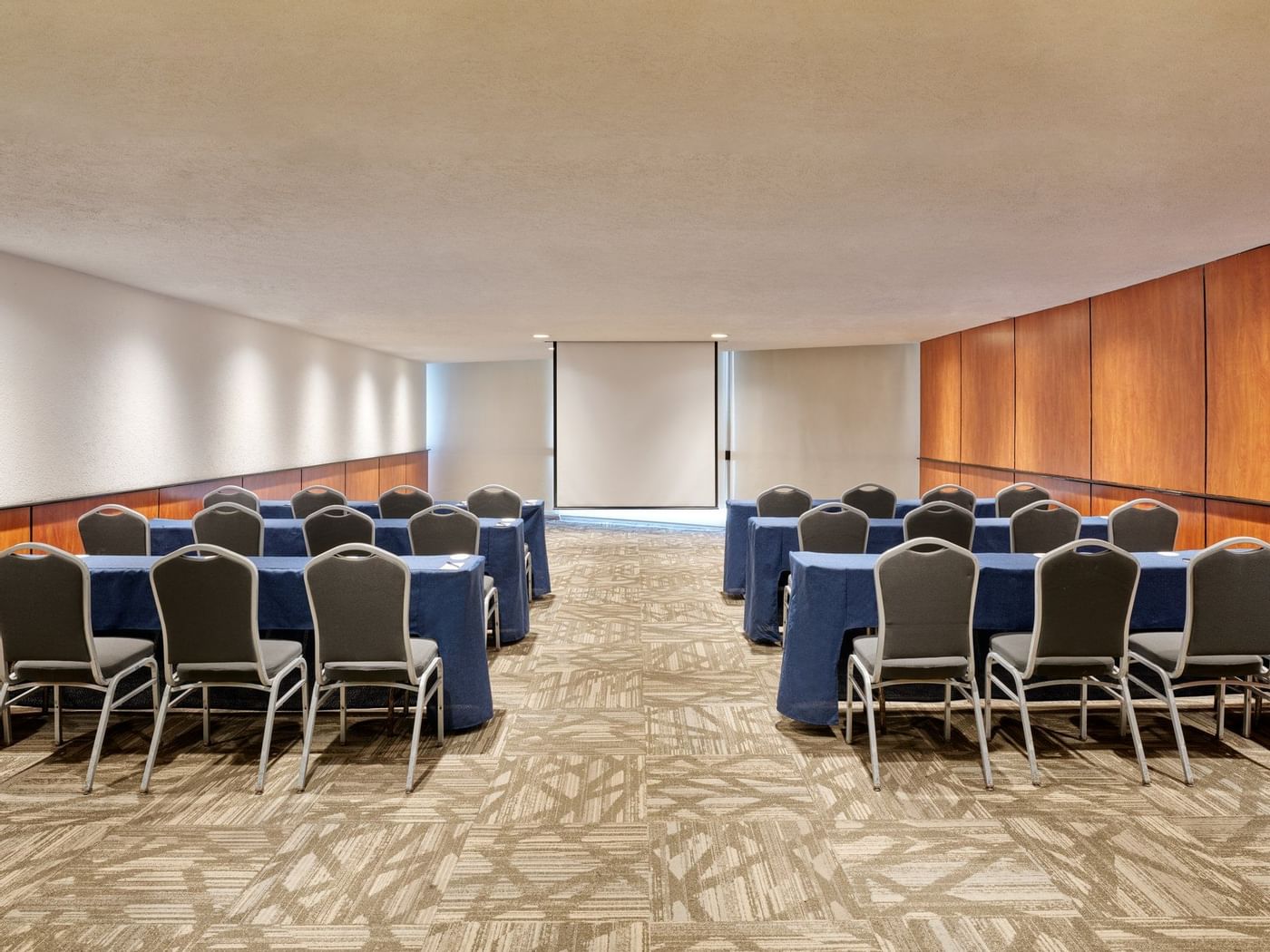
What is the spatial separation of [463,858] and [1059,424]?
8.20 meters

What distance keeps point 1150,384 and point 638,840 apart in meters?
6.57

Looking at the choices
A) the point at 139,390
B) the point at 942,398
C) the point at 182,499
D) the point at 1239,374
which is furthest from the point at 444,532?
the point at 942,398

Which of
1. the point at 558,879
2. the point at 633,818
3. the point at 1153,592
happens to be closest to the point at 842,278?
the point at 1153,592

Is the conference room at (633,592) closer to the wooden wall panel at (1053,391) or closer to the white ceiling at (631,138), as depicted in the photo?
the white ceiling at (631,138)

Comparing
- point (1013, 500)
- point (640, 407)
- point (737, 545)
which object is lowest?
point (737, 545)

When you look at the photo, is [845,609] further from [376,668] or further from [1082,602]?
[376,668]

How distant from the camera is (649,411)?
12172 mm

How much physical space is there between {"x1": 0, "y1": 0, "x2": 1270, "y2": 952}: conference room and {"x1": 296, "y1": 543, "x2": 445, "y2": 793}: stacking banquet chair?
0.02 meters

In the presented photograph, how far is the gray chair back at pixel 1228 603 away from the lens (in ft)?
11.8

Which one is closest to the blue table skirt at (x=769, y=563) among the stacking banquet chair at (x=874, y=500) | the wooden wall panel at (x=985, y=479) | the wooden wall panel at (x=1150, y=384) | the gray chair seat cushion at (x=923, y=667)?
the stacking banquet chair at (x=874, y=500)

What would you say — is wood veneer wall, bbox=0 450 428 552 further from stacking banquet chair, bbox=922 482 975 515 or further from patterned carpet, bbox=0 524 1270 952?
stacking banquet chair, bbox=922 482 975 515

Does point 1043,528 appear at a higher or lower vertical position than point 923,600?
higher

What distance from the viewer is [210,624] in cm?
362

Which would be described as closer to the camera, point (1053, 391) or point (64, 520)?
point (64, 520)
